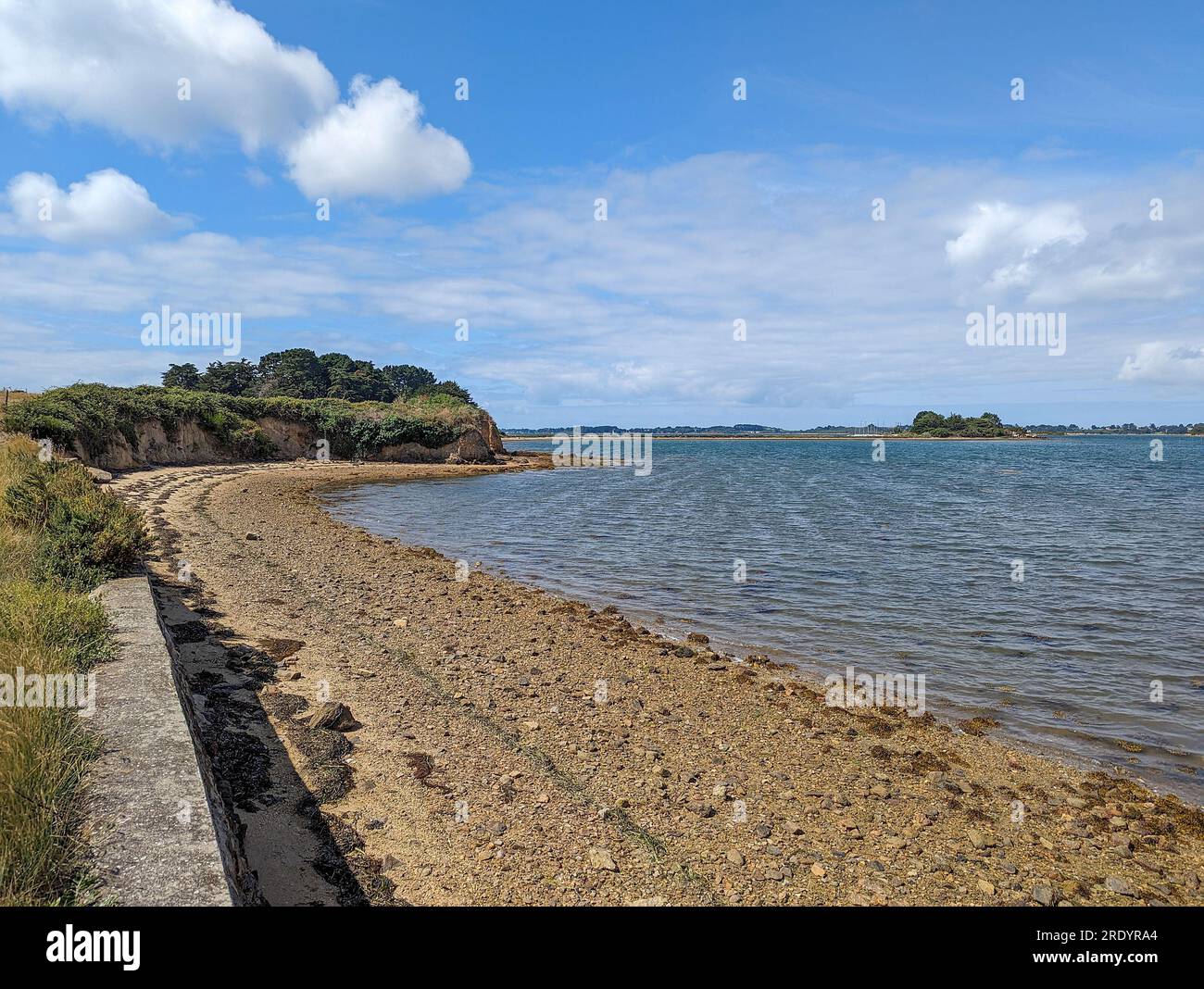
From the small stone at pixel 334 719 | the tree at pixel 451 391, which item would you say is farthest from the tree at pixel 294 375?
the small stone at pixel 334 719

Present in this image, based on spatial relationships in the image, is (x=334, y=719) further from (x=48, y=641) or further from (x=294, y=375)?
(x=294, y=375)

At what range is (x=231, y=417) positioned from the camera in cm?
5362

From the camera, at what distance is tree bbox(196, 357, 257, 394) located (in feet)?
268

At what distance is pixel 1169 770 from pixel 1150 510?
3404 cm

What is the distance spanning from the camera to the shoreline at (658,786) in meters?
5.22

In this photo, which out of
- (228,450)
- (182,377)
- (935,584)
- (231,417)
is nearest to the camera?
(935,584)

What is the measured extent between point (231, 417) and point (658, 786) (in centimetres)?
5701

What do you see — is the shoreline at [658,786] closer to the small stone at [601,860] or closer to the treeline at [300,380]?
the small stone at [601,860]

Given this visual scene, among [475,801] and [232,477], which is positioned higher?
[232,477]

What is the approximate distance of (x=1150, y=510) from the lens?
33.6 metres

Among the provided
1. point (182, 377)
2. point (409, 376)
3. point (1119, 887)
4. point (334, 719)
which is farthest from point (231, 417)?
point (409, 376)

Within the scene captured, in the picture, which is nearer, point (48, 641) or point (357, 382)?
point (48, 641)
